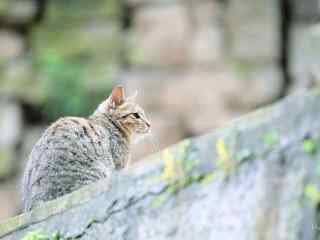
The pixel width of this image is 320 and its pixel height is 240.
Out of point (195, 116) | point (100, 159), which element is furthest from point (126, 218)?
point (195, 116)

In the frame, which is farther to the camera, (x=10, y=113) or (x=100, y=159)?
(x=10, y=113)

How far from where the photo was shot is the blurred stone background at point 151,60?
14.3 m

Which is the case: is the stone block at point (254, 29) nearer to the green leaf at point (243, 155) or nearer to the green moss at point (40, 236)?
the green moss at point (40, 236)

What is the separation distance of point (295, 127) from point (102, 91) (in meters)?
10.6

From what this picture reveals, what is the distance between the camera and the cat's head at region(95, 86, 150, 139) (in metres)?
7.04

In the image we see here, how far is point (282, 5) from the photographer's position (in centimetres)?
1507

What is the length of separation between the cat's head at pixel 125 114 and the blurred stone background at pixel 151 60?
6.74 meters

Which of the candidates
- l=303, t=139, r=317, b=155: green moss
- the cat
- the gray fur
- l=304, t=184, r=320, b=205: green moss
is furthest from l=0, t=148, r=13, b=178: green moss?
l=304, t=184, r=320, b=205: green moss

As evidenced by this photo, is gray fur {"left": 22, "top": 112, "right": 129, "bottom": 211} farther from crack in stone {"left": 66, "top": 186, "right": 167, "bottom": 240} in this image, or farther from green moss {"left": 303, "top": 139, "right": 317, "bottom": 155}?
green moss {"left": 303, "top": 139, "right": 317, "bottom": 155}

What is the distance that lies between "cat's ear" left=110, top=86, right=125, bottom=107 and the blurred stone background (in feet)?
22.2

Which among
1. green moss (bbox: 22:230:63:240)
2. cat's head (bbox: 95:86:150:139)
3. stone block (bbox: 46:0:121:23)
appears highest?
green moss (bbox: 22:230:63:240)

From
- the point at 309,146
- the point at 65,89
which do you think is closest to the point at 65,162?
the point at 309,146

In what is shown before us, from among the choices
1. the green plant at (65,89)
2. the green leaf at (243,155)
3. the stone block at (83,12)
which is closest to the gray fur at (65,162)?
the green leaf at (243,155)

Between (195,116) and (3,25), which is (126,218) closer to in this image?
(195,116)
